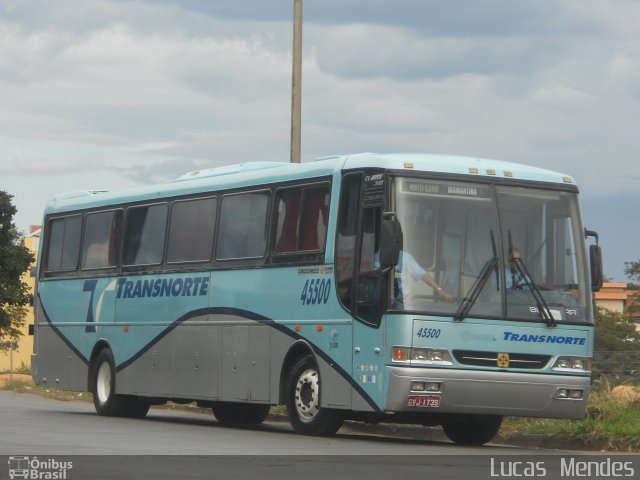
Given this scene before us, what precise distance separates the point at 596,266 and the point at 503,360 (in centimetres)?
176

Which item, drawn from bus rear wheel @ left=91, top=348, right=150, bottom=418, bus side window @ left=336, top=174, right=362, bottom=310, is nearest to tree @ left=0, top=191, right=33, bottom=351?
bus rear wheel @ left=91, top=348, right=150, bottom=418

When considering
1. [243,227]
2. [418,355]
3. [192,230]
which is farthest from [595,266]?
[192,230]

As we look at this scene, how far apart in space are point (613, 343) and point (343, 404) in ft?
242

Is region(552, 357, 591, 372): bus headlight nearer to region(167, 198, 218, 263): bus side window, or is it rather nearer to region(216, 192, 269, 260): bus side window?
region(216, 192, 269, 260): bus side window

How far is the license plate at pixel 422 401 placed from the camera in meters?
15.9

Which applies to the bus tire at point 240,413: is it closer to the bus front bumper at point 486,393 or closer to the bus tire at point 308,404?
the bus tire at point 308,404

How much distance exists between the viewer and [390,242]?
51.8ft

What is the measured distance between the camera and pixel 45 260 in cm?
2561

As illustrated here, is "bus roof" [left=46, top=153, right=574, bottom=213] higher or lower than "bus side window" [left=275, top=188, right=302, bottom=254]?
higher

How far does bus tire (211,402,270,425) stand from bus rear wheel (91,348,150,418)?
148cm

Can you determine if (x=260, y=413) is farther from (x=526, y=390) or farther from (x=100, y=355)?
(x=526, y=390)

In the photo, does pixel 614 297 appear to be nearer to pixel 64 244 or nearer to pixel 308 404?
pixel 64 244

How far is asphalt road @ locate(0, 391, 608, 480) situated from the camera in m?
11.8

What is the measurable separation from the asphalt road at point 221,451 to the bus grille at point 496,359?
967mm
